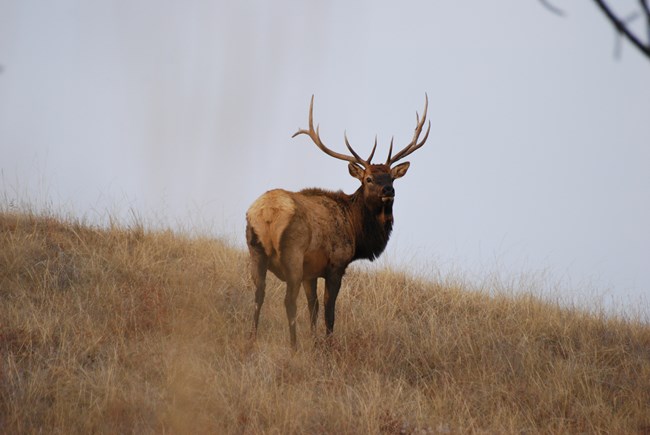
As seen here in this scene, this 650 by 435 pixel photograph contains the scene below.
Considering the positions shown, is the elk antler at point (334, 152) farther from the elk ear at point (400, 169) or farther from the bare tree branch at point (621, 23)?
the bare tree branch at point (621, 23)

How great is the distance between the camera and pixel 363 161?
8195mm

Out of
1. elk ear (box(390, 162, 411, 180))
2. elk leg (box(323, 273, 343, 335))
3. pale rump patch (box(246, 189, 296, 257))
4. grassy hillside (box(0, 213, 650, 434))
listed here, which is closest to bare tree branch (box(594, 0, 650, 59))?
grassy hillside (box(0, 213, 650, 434))

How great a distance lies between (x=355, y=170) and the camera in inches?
323

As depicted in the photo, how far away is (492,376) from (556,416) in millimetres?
742

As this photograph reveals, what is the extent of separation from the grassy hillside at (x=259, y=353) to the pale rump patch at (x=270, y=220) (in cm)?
82

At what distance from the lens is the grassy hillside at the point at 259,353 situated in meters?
5.30

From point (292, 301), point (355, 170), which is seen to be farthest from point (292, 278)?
point (355, 170)

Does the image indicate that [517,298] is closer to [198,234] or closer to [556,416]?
[556,416]

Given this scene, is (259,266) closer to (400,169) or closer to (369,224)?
(369,224)

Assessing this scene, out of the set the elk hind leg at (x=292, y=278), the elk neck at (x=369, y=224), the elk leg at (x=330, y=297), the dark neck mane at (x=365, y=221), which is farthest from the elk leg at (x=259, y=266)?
the elk neck at (x=369, y=224)

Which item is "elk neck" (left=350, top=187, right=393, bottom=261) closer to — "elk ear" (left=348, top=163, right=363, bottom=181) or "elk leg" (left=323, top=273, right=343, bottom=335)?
"elk ear" (left=348, top=163, right=363, bottom=181)

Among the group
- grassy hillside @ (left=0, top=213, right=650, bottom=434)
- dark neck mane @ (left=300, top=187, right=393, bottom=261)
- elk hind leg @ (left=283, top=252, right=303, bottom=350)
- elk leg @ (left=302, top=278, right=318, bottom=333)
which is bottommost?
grassy hillside @ (left=0, top=213, right=650, bottom=434)

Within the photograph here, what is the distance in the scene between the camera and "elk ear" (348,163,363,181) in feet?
26.9

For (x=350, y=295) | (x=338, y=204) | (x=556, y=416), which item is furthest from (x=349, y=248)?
(x=556, y=416)
